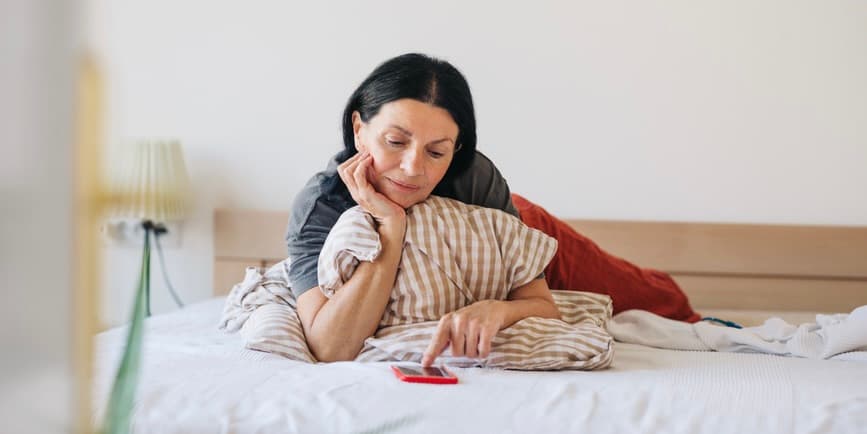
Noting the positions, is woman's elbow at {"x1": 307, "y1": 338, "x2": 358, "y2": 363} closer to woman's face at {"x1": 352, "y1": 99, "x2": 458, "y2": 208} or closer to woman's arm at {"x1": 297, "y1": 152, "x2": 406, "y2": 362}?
woman's arm at {"x1": 297, "y1": 152, "x2": 406, "y2": 362}

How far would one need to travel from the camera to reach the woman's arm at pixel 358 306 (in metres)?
1.24

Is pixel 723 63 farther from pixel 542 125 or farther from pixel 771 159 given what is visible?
pixel 542 125

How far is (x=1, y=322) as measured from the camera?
35cm

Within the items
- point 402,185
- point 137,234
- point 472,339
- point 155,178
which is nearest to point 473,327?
point 472,339

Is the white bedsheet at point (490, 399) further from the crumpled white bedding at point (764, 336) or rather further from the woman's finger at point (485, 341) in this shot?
the crumpled white bedding at point (764, 336)

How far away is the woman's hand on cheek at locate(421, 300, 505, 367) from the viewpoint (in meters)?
1.15

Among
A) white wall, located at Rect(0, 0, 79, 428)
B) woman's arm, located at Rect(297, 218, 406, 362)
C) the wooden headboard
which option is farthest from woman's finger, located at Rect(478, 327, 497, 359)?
the wooden headboard

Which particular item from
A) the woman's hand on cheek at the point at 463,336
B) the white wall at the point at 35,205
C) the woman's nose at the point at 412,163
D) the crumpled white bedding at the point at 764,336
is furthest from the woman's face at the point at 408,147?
the white wall at the point at 35,205

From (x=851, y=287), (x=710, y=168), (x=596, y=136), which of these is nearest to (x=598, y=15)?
(x=596, y=136)

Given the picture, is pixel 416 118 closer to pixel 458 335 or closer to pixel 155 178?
pixel 458 335

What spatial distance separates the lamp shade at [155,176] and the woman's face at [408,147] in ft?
4.83

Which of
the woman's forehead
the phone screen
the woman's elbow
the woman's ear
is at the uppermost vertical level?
the woman's forehead

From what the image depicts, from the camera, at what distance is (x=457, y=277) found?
125cm

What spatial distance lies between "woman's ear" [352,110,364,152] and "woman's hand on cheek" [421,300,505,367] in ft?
1.03
